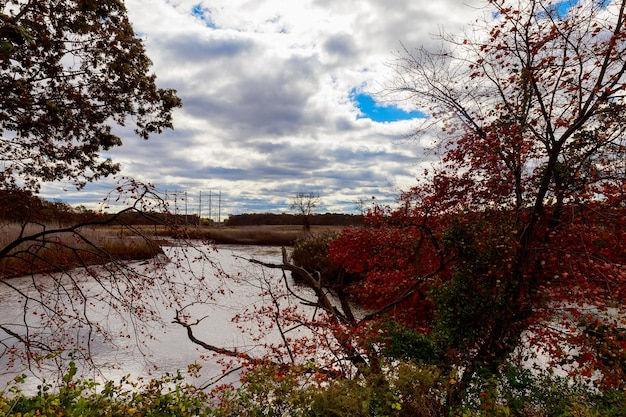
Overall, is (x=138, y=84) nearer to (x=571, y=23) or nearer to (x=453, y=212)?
(x=453, y=212)

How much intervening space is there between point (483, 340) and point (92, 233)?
21.5 m

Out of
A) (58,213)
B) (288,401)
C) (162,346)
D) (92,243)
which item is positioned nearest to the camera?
(288,401)

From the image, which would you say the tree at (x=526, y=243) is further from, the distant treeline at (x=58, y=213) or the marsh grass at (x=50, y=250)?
the marsh grass at (x=50, y=250)

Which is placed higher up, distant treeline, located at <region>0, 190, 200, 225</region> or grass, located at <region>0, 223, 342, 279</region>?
distant treeline, located at <region>0, 190, 200, 225</region>

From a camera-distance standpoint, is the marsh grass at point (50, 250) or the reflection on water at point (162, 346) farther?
the marsh grass at point (50, 250)

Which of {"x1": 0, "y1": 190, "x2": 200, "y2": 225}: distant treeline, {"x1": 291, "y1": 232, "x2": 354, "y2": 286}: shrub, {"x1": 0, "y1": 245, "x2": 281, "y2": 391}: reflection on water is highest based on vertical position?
{"x1": 0, "y1": 190, "x2": 200, "y2": 225}: distant treeline

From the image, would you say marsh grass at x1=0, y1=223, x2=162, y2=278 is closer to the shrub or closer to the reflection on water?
the reflection on water

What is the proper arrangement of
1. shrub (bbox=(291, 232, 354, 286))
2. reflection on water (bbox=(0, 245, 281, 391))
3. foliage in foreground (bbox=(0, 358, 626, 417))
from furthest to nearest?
1. shrub (bbox=(291, 232, 354, 286))
2. reflection on water (bbox=(0, 245, 281, 391))
3. foliage in foreground (bbox=(0, 358, 626, 417))

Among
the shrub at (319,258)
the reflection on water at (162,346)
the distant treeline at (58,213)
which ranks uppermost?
the distant treeline at (58,213)

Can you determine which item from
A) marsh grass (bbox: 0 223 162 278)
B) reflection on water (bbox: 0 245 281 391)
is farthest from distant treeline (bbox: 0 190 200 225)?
marsh grass (bbox: 0 223 162 278)

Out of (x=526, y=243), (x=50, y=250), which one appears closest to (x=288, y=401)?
(x=526, y=243)

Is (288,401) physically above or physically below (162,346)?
above

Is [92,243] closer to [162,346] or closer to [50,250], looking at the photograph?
[162,346]

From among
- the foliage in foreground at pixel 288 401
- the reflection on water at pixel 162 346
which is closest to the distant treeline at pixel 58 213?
the reflection on water at pixel 162 346
